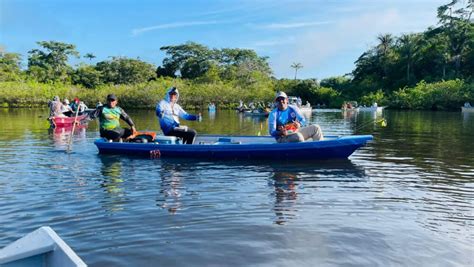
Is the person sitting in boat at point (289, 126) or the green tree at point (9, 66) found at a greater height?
the green tree at point (9, 66)

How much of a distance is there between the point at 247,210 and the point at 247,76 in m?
79.0

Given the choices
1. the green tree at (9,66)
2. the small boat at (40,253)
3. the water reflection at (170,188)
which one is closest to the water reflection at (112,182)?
the water reflection at (170,188)

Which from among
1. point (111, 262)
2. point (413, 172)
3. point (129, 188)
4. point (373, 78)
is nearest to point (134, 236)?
point (111, 262)

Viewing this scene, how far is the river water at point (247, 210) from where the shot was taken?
217 inches

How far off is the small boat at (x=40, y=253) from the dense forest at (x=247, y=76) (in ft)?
199

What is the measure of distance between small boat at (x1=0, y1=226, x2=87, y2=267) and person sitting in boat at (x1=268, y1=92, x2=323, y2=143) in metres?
8.86

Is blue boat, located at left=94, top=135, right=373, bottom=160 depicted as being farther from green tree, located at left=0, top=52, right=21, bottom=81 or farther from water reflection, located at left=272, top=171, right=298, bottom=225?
green tree, located at left=0, top=52, right=21, bottom=81

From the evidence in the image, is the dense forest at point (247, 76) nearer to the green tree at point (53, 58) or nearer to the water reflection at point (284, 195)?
the green tree at point (53, 58)

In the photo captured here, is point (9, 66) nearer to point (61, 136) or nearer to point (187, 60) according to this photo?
point (187, 60)

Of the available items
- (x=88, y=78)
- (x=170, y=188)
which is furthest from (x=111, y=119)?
(x=88, y=78)

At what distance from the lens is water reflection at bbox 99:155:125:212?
25.8ft

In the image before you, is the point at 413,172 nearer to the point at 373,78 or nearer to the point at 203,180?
the point at 203,180

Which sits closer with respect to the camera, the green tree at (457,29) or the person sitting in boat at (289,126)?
the person sitting in boat at (289,126)

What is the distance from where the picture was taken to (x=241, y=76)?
285ft
